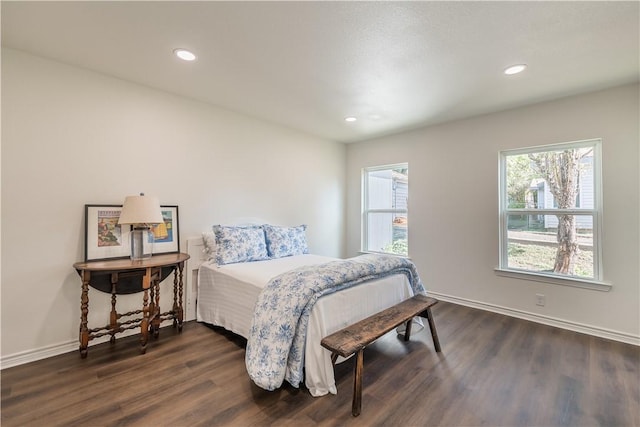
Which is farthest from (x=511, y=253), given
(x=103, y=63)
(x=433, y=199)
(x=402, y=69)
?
(x=103, y=63)

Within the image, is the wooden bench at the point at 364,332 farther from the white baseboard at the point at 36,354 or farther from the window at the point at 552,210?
the white baseboard at the point at 36,354

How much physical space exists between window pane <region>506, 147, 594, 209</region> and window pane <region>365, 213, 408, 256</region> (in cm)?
151

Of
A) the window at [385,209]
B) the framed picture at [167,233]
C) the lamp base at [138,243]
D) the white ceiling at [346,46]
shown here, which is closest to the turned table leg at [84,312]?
the lamp base at [138,243]

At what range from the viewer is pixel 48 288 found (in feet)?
7.52

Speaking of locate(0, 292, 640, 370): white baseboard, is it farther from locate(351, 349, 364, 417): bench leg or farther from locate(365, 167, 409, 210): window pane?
locate(351, 349, 364, 417): bench leg

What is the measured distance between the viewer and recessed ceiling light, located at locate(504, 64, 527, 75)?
2332 mm

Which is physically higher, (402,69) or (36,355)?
(402,69)

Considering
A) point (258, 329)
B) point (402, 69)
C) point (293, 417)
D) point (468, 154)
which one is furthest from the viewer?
point (468, 154)

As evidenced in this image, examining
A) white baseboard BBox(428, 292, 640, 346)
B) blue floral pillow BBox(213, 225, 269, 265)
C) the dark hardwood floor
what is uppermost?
blue floral pillow BBox(213, 225, 269, 265)

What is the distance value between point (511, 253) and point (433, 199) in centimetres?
113

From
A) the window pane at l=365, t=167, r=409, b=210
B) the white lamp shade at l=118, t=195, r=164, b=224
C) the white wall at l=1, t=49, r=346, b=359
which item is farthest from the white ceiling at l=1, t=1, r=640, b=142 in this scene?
the window pane at l=365, t=167, r=409, b=210

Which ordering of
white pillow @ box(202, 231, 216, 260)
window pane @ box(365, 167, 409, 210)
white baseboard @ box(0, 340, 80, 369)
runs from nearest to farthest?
1. white baseboard @ box(0, 340, 80, 369)
2. white pillow @ box(202, 231, 216, 260)
3. window pane @ box(365, 167, 409, 210)

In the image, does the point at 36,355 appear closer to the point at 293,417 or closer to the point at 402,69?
the point at 293,417

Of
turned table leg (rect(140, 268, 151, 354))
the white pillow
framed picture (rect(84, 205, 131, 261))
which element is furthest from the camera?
the white pillow
